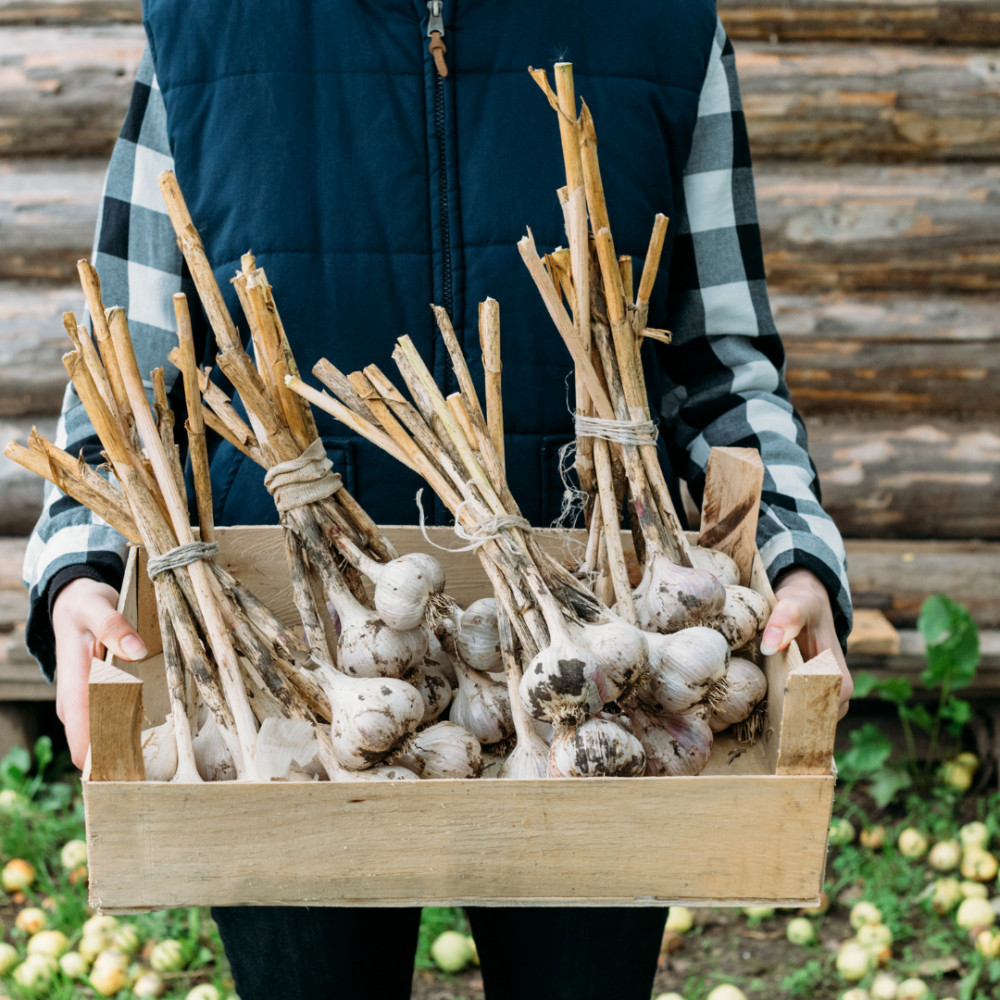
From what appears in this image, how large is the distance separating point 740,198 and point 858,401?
1300 millimetres

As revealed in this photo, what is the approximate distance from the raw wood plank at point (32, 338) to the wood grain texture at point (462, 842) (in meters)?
1.89

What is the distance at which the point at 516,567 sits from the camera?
0.81 metres

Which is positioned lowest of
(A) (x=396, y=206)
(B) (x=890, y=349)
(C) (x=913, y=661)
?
(C) (x=913, y=661)

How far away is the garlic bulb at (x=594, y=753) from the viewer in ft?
2.35

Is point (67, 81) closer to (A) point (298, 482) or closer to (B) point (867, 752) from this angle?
(A) point (298, 482)

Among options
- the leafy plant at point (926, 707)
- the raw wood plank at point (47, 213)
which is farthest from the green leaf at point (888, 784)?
the raw wood plank at point (47, 213)

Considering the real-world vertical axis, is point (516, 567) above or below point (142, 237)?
below

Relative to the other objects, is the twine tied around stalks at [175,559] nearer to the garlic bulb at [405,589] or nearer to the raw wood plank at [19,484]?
the garlic bulb at [405,589]

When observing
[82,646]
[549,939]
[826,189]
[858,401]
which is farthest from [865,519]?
[82,646]

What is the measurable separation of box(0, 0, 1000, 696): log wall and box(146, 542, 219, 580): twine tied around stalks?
1732 millimetres

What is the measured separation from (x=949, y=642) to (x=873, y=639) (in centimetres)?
17

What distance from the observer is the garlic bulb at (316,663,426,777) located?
743 millimetres

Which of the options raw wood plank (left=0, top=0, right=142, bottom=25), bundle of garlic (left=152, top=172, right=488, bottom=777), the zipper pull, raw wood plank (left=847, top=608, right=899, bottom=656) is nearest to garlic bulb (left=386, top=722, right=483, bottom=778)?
bundle of garlic (left=152, top=172, right=488, bottom=777)

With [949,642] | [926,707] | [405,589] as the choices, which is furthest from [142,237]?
[926,707]
